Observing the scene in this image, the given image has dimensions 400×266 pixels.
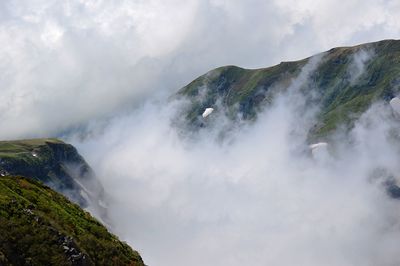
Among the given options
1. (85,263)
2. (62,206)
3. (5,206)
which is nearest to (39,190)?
(62,206)

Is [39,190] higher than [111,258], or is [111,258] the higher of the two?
[39,190]

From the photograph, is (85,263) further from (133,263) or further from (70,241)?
(133,263)

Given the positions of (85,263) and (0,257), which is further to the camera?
(85,263)

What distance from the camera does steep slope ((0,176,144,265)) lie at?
1719 inches

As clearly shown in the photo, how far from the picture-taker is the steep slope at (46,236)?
143 feet

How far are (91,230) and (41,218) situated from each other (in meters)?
8.92

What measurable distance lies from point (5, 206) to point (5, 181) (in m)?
9.86

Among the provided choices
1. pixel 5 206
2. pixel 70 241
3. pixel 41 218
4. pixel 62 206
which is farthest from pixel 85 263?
pixel 62 206

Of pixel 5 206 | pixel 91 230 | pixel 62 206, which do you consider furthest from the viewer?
pixel 62 206

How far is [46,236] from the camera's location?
45.6 m

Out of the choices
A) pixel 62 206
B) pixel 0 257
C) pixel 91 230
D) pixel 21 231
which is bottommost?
pixel 0 257

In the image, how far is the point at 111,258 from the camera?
166 feet

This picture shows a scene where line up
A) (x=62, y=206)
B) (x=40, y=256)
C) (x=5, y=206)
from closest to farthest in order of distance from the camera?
1. (x=40, y=256)
2. (x=5, y=206)
3. (x=62, y=206)

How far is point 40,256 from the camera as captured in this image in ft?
144
